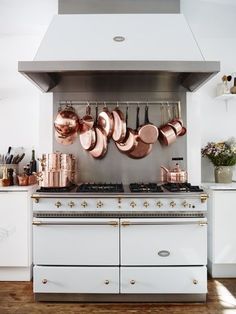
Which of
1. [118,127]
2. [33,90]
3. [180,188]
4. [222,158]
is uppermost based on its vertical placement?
[33,90]

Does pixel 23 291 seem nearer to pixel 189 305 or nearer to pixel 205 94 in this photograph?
pixel 189 305

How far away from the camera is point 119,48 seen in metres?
2.17

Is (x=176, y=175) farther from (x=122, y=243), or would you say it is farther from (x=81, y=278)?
(x=81, y=278)

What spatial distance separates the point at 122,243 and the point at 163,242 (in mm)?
292

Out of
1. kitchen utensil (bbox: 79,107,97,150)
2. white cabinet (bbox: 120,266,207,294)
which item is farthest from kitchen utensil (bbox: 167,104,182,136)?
white cabinet (bbox: 120,266,207,294)

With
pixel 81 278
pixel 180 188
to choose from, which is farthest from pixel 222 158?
pixel 81 278

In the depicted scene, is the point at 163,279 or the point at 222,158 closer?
the point at 163,279

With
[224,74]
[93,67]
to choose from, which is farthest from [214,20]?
[93,67]

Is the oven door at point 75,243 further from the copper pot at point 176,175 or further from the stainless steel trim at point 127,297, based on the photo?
the copper pot at point 176,175

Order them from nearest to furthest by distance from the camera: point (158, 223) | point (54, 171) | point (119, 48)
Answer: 1. point (158, 223)
2. point (119, 48)
3. point (54, 171)

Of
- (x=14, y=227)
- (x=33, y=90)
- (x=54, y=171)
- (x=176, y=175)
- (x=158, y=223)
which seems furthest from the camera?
(x=33, y=90)

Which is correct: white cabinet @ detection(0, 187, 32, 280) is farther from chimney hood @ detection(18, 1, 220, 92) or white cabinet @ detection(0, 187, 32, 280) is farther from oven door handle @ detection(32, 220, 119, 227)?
chimney hood @ detection(18, 1, 220, 92)

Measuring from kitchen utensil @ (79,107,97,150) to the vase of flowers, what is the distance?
107 centimetres

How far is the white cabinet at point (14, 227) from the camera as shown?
2.42m
